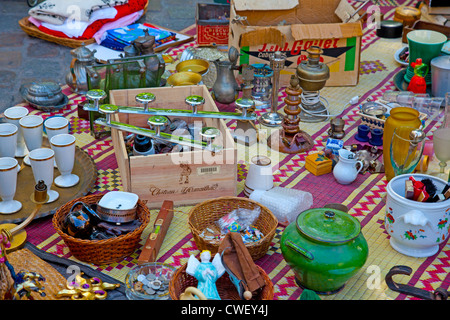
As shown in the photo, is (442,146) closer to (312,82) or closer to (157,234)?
(312,82)

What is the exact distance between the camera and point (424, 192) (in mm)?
2543

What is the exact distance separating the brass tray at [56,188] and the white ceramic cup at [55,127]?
0.20 metres

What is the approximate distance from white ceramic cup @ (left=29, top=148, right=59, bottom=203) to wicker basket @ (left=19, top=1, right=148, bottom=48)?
1.92 metres

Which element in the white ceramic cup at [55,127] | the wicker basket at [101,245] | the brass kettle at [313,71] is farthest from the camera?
the brass kettle at [313,71]

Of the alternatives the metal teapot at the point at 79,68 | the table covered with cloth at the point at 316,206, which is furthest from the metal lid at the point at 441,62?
the metal teapot at the point at 79,68

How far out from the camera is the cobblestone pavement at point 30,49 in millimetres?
4298

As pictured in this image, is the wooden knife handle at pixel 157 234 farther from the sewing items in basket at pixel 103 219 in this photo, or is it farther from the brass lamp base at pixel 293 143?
the brass lamp base at pixel 293 143

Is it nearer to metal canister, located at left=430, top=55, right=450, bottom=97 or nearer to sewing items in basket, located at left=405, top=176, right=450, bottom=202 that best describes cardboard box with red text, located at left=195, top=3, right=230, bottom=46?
metal canister, located at left=430, top=55, right=450, bottom=97

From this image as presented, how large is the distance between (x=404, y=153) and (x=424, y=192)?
0.39 m

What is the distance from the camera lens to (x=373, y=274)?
256cm

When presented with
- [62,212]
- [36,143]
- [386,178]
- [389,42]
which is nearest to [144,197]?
[62,212]

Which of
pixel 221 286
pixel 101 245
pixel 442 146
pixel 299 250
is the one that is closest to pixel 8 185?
pixel 101 245

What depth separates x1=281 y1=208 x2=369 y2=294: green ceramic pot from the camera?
2.31 meters

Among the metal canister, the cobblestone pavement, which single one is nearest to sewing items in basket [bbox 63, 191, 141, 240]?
the cobblestone pavement
